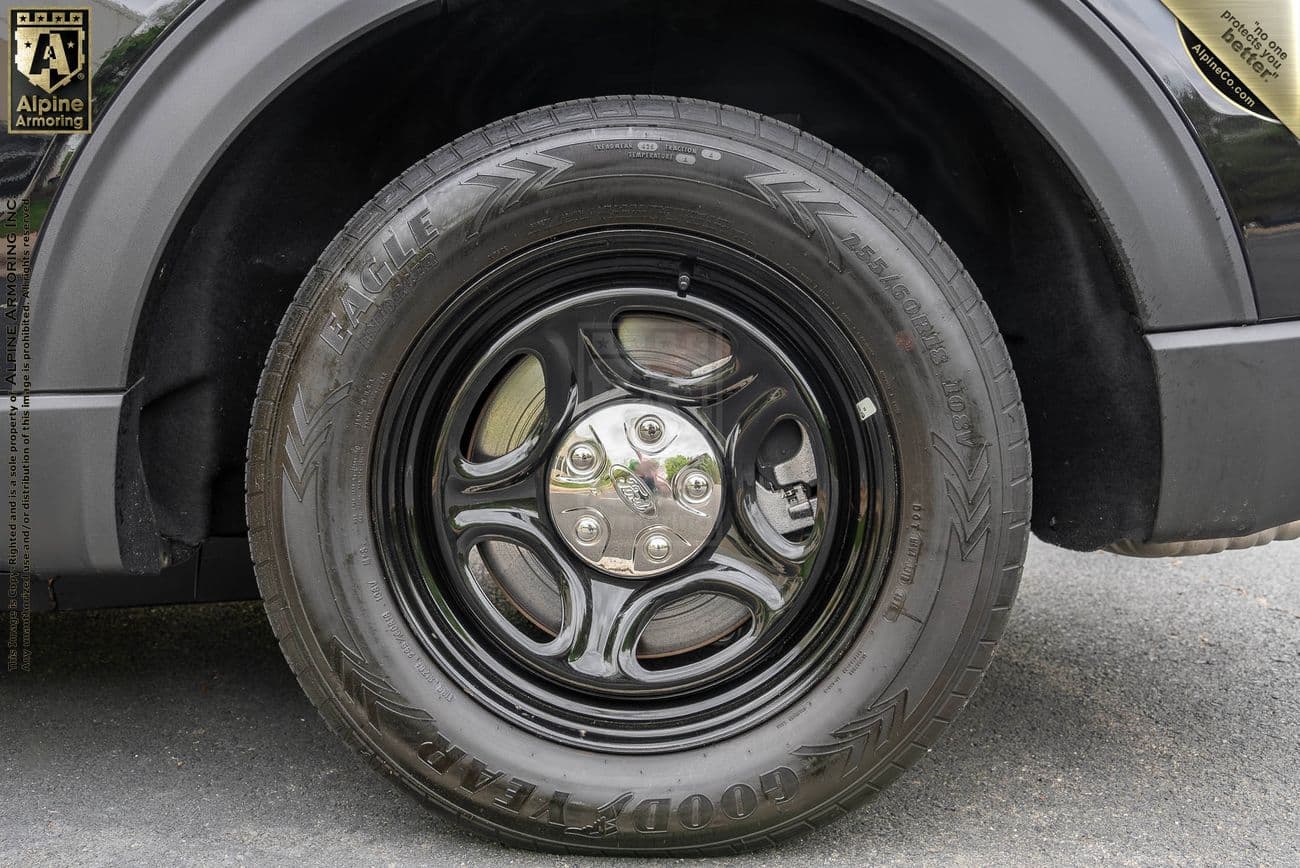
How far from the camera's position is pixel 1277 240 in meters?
1.52

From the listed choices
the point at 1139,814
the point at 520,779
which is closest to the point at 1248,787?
the point at 1139,814

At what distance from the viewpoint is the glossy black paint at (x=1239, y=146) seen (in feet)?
4.86

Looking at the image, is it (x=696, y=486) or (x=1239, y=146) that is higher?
(x=1239, y=146)

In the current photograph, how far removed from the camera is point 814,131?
1852mm

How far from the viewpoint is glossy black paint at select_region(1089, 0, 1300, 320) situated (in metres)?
1.48

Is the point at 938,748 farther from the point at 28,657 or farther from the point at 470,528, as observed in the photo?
the point at 28,657

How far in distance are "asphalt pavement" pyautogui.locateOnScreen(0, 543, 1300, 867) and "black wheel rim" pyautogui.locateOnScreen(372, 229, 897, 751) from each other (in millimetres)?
261

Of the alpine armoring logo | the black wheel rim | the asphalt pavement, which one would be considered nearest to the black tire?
the black wheel rim

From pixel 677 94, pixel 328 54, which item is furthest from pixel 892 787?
pixel 328 54

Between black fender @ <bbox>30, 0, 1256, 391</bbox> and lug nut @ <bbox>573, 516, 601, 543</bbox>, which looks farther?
lug nut @ <bbox>573, 516, 601, 543</bbox>

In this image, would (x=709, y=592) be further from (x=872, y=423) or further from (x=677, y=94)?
(x=677, y=94)

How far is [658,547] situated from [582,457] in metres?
0.19

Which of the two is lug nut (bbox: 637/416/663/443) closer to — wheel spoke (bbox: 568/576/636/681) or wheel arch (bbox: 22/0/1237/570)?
wheel spoke (bbox: 568/576/636/681)

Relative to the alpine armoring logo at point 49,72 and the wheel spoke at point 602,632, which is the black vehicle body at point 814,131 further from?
the wheel spoke at point 602,632
